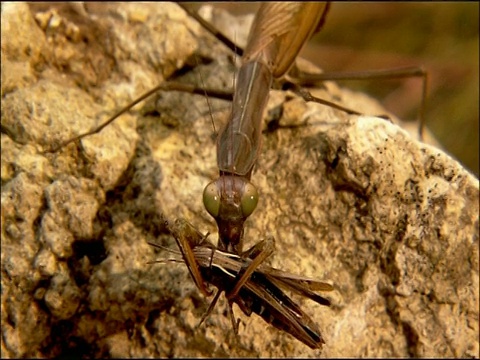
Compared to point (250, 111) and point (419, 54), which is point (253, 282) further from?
point (419, 54)

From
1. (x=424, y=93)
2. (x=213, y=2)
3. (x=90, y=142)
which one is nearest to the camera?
(x=90, y=142)

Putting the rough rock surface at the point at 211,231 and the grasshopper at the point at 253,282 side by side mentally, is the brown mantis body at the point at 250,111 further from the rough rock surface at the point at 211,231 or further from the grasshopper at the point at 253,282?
the rough rock surface at the point at 211,231

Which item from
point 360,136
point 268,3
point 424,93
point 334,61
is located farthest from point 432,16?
point 360,136

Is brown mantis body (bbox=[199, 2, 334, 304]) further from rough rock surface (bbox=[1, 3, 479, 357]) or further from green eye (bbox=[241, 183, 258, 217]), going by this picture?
rough rock surface (bbox=[1, 3, 479, 357])

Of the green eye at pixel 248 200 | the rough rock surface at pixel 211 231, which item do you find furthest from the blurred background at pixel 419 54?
the green eye at pixel 248 200

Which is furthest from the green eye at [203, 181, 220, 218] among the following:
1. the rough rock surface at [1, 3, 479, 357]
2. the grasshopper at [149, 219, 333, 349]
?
Answer: the rough rock surface at [1, 3, 479, 357]

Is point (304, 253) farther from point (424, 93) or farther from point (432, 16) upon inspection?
point (432, 16)
